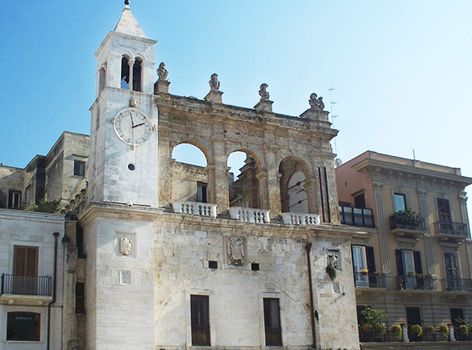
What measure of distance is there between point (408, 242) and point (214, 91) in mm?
14225

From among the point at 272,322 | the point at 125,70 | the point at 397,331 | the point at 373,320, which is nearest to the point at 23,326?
the point at 272,322

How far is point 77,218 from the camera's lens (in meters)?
28.7

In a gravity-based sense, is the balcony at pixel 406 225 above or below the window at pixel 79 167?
below

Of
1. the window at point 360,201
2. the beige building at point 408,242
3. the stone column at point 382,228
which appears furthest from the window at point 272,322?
the window at point 360,201

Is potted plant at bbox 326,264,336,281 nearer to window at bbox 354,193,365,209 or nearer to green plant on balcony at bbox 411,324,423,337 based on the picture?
green plant on balcony at bbox 411,324,423,337

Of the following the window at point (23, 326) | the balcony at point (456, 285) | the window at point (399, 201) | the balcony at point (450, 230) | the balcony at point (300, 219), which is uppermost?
the window at point (399, 201)

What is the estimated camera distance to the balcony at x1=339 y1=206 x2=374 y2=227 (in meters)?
36.8

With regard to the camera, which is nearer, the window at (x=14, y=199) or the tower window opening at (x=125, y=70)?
the tower window opening at (x=125, y=70)

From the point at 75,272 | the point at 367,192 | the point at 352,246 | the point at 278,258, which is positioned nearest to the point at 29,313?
the point at 75,272

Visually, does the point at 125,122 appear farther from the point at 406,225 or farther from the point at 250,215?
the point at 406,225

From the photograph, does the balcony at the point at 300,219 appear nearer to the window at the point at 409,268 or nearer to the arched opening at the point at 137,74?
the window at the point at 409,268

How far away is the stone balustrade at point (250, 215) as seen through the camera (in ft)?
99.9

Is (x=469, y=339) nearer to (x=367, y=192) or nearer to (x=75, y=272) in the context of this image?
(x=367, y=192)

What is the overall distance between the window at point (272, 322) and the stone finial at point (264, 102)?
9.08 metres
